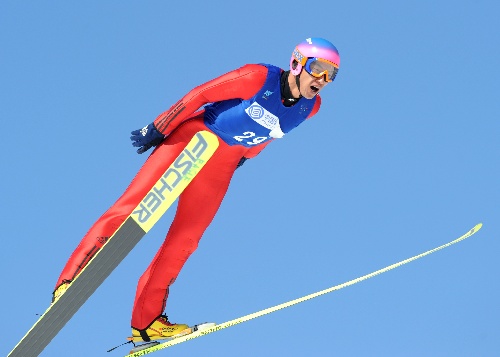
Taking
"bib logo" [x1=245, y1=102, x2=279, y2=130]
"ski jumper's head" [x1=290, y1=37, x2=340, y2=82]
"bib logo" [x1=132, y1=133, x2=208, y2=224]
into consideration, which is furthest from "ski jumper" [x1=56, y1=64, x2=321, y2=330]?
"ski jumper's head" [x1=290, y1=37, x2=340, y2=82]

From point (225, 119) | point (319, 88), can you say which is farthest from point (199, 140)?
point (319, 88)

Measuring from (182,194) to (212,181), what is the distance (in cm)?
22

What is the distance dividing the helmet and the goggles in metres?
0.02

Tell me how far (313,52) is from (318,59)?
0.06m

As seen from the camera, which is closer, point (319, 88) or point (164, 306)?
point (319, 88)

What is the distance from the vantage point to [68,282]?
23.0 ft

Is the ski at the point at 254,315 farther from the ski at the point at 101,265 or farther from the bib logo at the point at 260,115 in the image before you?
the bib logo at the point at 260,115

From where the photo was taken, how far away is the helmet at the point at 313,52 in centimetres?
694

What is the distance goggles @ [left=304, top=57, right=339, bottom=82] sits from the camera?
693 cm

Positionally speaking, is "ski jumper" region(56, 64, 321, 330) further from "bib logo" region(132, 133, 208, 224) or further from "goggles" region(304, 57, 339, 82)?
"goggles" region(304, 57, 339, 82)

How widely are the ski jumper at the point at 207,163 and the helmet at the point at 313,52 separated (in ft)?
0.61

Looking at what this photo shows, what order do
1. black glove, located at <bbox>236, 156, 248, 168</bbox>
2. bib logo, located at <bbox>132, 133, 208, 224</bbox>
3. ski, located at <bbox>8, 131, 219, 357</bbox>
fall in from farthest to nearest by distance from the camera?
black glove, located at <bbox>236, 156, 248, 168</bbox> < bib logo, located at <bbox>132, 133, 208, 224</bbox> < ski, located at <bbox>8, 131, 219, 357</bbox>

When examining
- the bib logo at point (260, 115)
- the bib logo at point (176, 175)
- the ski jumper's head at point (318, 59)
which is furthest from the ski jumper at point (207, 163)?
the ski jumper's head at point (318, 59)

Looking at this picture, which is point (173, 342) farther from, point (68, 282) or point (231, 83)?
point (231, 83)
